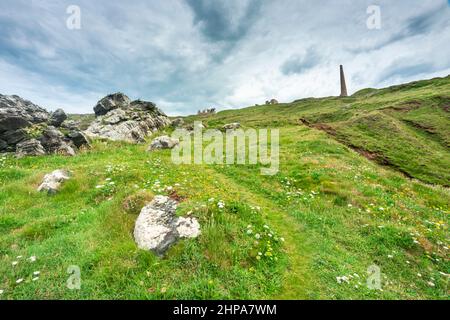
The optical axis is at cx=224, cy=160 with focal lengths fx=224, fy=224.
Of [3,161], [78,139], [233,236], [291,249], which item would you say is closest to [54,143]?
[78,139]

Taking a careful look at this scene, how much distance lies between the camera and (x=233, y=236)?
8.20 m

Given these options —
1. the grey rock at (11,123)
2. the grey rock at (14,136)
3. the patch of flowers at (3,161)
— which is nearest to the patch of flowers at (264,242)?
the patch of flowers at (3,161)

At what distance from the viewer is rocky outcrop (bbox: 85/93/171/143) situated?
3033cm

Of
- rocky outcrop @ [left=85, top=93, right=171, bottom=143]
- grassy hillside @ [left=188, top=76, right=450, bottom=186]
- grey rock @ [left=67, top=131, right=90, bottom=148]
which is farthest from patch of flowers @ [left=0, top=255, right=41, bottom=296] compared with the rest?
grassy hillside @ [left=188, top=76, right=450, bottom=186]

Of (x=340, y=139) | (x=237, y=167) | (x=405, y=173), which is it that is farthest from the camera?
(x=340, y=139)

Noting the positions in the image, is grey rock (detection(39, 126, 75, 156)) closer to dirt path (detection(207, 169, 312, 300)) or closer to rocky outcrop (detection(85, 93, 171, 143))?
rocky outcrop (detection(85, 93, 171, 143))

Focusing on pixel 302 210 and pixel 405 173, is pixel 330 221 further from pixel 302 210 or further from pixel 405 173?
pixel 405 173

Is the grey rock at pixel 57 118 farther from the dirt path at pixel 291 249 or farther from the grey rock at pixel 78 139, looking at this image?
the dirt path at pixel 291 249

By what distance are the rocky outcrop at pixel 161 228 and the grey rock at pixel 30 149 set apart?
16.1 meters

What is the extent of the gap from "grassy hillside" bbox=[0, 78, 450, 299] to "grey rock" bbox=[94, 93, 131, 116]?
32.0m

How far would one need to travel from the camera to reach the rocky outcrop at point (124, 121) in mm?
30328

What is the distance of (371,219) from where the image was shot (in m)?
11.2

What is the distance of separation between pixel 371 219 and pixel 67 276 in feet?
42.2
